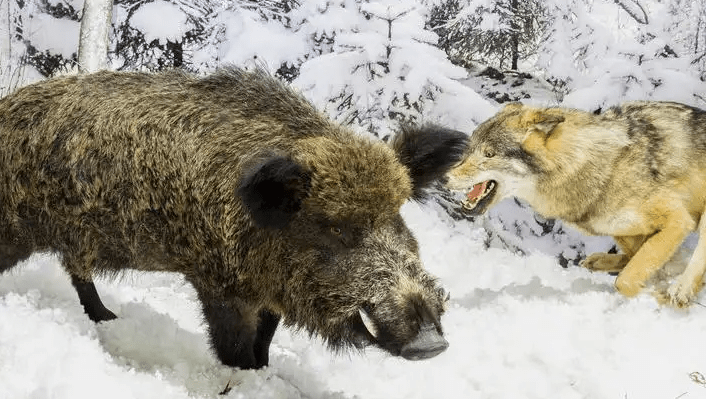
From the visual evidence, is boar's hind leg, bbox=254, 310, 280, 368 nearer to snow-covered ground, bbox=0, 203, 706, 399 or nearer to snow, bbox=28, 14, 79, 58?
snow-covered ground, bbox=0, 203, 706, 399

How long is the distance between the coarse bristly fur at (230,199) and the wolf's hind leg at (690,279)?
2379 millimetres

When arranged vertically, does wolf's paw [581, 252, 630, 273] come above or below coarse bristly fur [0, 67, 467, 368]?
below

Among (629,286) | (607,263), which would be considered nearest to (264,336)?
(629,286)

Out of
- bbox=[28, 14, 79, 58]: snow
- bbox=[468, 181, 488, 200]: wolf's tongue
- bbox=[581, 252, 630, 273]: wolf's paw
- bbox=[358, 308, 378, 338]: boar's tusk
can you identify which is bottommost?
bbox=[28, 14, 79, 58]: snow

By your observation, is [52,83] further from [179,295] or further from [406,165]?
[406,165]

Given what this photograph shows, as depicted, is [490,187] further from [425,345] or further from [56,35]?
[56,35]

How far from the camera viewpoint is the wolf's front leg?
5418 mm

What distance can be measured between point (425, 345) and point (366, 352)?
1790 millimetres

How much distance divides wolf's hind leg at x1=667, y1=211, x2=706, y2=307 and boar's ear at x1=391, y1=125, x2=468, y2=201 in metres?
2.39

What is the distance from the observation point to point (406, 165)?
402 centimetres

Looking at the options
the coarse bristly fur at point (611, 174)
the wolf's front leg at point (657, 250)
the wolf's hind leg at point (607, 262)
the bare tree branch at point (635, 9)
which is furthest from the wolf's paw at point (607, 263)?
the bare tree branch at point (635, 9)

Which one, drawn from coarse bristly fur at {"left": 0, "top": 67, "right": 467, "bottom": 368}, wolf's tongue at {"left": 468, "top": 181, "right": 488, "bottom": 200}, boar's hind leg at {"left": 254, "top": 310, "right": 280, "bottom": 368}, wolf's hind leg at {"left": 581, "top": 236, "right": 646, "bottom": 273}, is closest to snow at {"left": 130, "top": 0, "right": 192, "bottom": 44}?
coarse bristly fur at {"left": 0, "top": 67, "right": 467, "bottom": 368}

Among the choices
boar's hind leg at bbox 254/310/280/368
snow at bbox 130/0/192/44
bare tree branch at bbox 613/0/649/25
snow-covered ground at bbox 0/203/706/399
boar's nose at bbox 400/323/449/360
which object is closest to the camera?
boar's nose at bbox 400/323/449/360

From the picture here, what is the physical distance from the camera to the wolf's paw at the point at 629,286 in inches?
215
